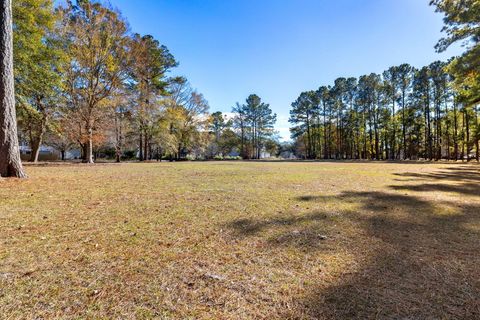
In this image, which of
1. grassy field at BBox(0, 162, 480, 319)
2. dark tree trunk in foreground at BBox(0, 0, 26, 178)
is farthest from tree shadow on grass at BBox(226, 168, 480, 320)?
dark tree trunk in foreground at BBox(0, 0, 26, 178)

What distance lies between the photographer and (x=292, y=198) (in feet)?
18.3

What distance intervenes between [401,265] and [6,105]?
8788 mm

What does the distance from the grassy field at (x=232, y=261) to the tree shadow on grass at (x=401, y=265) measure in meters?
0.01

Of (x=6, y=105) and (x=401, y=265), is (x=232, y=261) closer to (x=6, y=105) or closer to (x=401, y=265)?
(x=401, y=265)

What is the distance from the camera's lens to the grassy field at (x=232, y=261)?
177cm

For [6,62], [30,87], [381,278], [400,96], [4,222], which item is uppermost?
[400,96]

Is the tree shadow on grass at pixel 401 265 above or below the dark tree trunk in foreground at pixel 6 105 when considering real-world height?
below

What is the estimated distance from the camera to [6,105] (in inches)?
247

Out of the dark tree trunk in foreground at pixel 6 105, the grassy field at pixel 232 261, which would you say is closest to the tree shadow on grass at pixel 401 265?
the grassy field at pixel 232 261

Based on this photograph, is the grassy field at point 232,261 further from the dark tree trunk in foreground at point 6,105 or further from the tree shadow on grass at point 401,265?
the dark tree trunk in foreground at point 6,105

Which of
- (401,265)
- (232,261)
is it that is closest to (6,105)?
(232,261)

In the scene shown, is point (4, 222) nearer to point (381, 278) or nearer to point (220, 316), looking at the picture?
point (220, 316)

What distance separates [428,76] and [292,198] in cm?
3958

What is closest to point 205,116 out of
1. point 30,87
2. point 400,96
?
point 30,87
